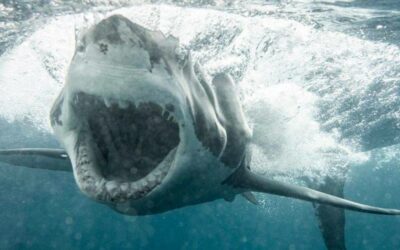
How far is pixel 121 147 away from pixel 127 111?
0.46 metres

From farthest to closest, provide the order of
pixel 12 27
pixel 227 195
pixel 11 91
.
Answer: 1. pixel 11 91
2. pixel 12 27
3. pixel 227 195

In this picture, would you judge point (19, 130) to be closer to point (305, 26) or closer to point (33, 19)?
point (33, 19)

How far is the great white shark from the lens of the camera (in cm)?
294

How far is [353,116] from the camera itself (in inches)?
582

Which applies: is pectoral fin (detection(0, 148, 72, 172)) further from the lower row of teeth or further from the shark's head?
the lower row of teeth

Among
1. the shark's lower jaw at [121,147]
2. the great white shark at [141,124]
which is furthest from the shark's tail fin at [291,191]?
the shark's lower jaw at [121,147]

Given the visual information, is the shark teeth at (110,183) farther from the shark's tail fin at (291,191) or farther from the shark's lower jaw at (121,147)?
the shark's tail fin at (291,191)

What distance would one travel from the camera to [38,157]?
652cm

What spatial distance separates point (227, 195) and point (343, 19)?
200 inches

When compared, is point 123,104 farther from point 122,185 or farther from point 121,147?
point 121,147

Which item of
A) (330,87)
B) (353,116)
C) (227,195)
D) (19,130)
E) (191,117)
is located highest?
(191,117)

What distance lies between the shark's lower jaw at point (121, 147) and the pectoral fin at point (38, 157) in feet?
8.35

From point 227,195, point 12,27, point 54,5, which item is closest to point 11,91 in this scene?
point 12,27

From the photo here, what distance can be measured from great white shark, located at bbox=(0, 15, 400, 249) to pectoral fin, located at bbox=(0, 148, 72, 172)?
2188 mm
